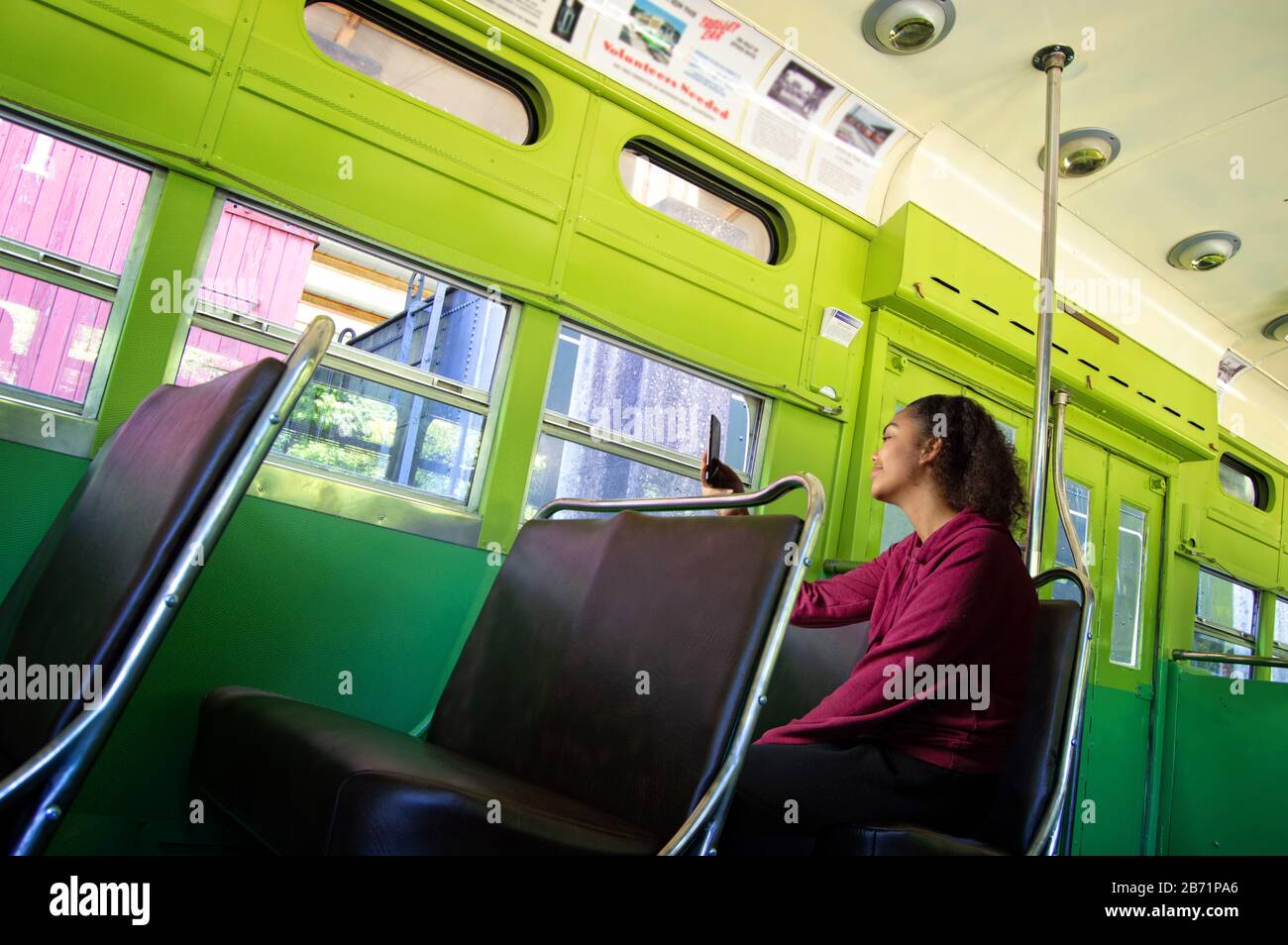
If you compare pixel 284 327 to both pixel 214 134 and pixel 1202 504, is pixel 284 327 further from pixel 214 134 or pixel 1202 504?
pixel 1202 504

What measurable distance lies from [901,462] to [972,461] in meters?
0.18

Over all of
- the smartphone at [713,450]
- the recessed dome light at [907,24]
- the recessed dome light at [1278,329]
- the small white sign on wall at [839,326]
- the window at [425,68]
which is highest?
the recessed dome light at [1278,329]

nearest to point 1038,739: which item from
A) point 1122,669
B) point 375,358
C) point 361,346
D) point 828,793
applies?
point 828,793

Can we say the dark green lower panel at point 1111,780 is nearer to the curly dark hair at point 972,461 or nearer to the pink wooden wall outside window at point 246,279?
the curly dark hair at point 972,461

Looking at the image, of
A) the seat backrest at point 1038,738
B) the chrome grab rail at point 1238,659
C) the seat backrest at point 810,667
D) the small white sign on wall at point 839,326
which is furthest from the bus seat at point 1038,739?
the chrome grab rail at point 1238,659

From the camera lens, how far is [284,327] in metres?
2.85

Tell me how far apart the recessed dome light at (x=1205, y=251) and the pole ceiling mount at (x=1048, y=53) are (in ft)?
5.87

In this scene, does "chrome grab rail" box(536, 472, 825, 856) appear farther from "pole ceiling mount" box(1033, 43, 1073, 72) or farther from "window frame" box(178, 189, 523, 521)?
"pole ceiling mount" box(1033, 43, 1073, 72)

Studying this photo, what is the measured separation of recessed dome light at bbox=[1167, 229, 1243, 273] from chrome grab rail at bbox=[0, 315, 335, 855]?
5.40 metres

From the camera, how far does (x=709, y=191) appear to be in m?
4.05

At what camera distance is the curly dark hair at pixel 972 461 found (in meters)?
2.09

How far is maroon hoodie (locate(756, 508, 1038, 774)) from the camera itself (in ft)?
5.47

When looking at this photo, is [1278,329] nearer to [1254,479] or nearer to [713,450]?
[1254,479]
